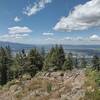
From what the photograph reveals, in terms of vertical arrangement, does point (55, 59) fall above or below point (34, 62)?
above

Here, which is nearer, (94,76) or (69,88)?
(94,76)

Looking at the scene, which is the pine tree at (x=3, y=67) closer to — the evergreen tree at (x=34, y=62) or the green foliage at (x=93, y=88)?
the evergreen tree at (x=34, y=62)

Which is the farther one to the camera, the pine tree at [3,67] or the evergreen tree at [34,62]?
the pine tree at [3,67]

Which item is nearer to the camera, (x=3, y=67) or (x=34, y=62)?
(x=34, y=62)

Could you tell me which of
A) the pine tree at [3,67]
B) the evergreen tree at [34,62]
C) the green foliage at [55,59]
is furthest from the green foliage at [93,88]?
the pine tree at [3,67]

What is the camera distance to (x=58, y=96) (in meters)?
17.0

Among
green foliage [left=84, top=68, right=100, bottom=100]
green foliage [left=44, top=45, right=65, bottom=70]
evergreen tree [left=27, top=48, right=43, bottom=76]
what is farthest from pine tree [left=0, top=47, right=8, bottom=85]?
green foliage [left=84, top=68, right=100, bottom=100]

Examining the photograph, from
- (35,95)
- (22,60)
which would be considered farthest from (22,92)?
(22,60)

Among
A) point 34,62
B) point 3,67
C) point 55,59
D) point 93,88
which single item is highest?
point 93,88

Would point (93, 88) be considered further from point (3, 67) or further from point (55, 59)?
point (3, 67)

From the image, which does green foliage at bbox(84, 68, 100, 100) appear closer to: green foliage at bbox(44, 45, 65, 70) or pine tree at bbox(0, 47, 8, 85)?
green foliage at bbox(44, 45, 65, 70)

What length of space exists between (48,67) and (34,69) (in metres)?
4.40

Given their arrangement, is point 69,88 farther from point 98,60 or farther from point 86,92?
point 98,60

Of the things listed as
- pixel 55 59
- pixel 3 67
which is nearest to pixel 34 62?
pixel 55 59
